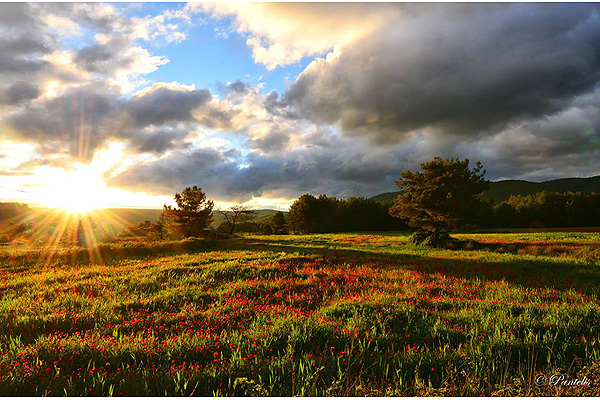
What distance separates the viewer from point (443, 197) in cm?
3509

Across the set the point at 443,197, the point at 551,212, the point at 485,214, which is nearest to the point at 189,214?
the point at 443,197

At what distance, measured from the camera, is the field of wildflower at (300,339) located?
419cm

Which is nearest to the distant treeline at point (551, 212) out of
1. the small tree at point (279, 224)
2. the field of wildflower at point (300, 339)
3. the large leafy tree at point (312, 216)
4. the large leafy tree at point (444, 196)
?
the large leafy tree at point (312, 216)

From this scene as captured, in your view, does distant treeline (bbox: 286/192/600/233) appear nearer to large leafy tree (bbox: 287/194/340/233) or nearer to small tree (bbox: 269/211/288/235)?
large leafy tree (bbox: 287/194/340/233)

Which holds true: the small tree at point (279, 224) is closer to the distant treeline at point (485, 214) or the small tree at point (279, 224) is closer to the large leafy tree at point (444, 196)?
the distant treeline at point (485, 214)

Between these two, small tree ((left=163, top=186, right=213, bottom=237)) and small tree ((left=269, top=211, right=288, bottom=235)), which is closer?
small tree ((left=163, top=186, right=213, bottom=237))

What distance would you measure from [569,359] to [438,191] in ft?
108

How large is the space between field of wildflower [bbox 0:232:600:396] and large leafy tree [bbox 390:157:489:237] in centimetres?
2409

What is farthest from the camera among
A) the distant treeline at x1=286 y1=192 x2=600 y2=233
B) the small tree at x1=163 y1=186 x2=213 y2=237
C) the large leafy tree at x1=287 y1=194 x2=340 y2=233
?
the large leafy tree at x1=287 y1=194 x2=340 y2=233

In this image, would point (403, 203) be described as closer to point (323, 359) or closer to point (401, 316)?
point (401, 316)

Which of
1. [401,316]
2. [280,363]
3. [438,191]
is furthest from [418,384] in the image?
[438,191]

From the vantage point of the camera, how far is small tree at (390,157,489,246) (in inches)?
1340

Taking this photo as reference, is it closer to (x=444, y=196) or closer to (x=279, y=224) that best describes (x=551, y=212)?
(x=444, y=196)

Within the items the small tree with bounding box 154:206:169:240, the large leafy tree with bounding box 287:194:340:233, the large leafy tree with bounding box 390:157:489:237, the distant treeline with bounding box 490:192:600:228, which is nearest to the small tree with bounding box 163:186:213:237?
the small tree with bounding box 154:206:169:240
